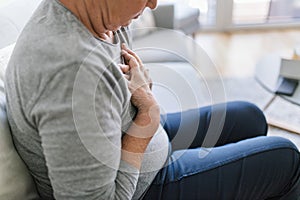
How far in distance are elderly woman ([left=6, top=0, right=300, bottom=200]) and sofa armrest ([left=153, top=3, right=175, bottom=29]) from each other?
1093 millimetres

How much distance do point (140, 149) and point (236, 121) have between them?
1.57 feet

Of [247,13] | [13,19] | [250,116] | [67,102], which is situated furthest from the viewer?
[247,13]

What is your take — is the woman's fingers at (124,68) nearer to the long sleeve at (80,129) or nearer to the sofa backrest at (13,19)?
the long sleeve at (80,129)

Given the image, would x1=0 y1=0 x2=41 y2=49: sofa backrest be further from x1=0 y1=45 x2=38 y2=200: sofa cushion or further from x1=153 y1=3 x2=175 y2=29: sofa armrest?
x1=153 y1=3 x2=175 y2=29: sofa armrest

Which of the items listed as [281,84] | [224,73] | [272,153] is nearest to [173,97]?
[272,153]

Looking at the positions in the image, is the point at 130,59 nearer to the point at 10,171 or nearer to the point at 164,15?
the point at 10,171

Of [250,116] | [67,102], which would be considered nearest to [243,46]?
[250,116]

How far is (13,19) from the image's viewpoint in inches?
39.4

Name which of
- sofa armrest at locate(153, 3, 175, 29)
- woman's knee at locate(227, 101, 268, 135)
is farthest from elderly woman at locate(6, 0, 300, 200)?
sofa armrest at locate(153, 3, 175, 29)

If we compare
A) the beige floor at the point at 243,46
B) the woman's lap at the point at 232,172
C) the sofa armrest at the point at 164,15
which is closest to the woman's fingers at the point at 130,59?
the woman's lap at the point at 232,172

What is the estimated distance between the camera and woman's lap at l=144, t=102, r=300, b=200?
2.97ft

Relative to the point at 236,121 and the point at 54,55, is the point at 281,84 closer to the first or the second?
the point at 236,121

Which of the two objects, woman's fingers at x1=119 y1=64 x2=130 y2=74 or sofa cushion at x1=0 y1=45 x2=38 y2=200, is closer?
sofa cushion at x1=0 y1=45 x2=38 y2=200

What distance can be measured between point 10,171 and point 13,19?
1.65 feet
